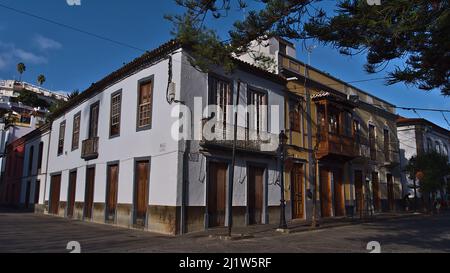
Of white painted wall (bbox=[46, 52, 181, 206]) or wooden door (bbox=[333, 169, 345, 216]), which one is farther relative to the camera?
wooden door (bbox=[333, 169, 345, 216])

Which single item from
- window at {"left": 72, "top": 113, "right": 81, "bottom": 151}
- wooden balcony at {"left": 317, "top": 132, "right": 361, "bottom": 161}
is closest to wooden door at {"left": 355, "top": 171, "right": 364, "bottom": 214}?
wooden balcony at {"left": 317, "top": 132, "right": 361, "bottom": 161}

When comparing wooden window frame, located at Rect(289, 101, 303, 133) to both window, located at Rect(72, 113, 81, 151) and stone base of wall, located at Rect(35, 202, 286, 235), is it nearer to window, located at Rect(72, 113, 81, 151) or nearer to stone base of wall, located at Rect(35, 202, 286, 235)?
stone base of wall, located at Rect(35, 202, 286, 235)

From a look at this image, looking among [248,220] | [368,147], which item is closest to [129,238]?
[248,220]

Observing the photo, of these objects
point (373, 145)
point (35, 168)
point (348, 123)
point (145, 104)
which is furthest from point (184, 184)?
point (35, 168)

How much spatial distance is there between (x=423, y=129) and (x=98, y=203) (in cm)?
2555

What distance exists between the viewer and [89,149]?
60.9 feet

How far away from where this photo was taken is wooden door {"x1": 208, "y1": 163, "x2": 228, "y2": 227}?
1402 cm

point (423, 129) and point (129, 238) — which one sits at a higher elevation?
point (423, 129)

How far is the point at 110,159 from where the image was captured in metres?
16.8

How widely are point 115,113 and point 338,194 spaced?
1185 centimetres

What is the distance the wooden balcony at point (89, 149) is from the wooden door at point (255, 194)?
7.18 metres

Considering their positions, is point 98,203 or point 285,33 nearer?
point 285,33

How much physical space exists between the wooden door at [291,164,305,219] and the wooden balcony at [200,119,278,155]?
6.55 feet

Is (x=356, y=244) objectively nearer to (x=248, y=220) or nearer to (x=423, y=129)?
(x=248, y=220)
